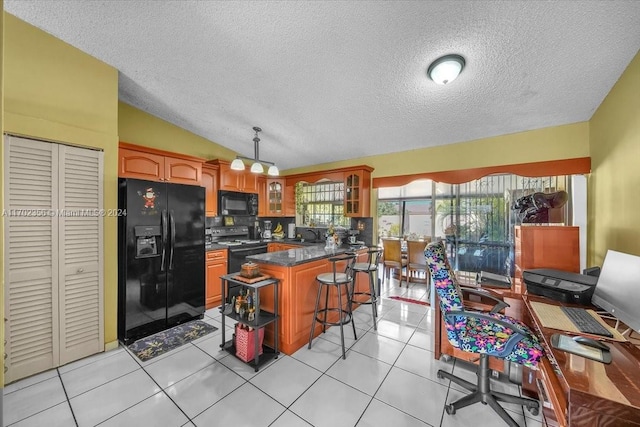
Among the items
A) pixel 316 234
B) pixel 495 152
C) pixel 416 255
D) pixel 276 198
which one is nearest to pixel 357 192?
pixel 316 234

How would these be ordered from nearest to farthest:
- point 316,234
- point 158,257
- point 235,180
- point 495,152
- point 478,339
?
point 478,339 → point 158,257 → point 495,152 → point 235,180 → point 316,234

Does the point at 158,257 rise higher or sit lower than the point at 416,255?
higher

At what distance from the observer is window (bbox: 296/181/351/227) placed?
16.2ft

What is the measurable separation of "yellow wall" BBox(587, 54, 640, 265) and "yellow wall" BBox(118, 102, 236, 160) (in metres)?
5.04

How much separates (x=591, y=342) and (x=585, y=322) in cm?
30

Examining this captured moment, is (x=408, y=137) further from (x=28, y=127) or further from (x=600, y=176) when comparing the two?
(x=28, y=127)

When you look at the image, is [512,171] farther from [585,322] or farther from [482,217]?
[585,322]

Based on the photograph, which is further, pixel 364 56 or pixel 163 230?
pixel 163 230

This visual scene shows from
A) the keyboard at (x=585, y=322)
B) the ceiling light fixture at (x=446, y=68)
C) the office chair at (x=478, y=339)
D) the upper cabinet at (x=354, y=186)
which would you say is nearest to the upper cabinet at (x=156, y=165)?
the upper cabinet at (x=354, y=186)

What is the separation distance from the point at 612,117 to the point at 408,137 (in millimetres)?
1882

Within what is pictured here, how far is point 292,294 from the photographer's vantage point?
2.50 meters

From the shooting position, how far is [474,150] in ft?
11.1

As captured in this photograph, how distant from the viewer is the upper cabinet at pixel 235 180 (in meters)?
4.24

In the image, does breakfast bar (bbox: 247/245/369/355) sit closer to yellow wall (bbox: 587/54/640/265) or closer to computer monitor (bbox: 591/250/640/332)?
computer monitor (bbox: 591/250/640/332)
